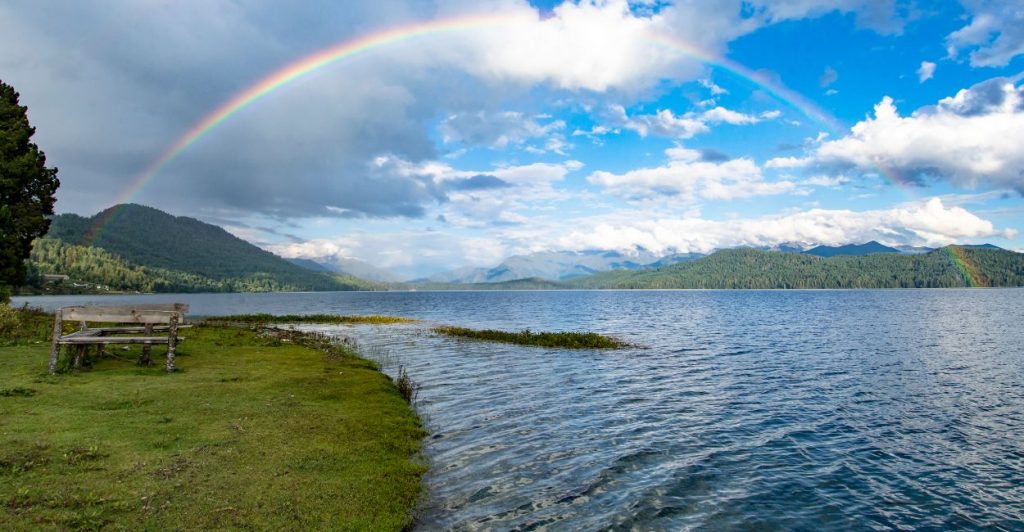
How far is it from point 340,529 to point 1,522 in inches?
239

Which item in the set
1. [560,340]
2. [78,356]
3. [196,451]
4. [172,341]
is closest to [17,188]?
[78,356]

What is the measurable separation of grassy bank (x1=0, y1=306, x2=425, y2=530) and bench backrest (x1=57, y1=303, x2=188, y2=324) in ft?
8.03

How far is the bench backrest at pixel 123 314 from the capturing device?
21.5 meters

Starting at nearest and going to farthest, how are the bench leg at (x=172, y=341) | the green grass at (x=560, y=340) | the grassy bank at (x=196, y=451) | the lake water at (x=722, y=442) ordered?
the grassy bank at (x=196, y=451)
the lake water at (x=722, y=442)
the bench leg at (x=172, y=341)
the green grass at (x=560, y=340)

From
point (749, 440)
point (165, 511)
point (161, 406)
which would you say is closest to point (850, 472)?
point (749, 440)

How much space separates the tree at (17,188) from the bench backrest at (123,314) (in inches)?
1276

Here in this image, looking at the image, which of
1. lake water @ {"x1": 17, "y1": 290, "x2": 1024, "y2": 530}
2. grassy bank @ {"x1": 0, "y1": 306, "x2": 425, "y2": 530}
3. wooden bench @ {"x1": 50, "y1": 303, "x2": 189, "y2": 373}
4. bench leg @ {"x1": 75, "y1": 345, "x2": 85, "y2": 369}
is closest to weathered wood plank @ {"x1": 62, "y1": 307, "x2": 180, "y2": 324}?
wooden bench @ {"x1": 50, "y1": 303, "x2": 189, "y2": 373}

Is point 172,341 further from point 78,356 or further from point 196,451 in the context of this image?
point 196,451

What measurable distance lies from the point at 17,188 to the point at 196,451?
158 ft

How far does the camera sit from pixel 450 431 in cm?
2162

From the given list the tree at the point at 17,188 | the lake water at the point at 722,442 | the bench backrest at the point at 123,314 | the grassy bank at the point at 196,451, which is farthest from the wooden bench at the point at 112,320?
the tree at the point at 17,188

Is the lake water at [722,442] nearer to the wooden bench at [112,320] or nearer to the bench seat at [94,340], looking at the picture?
the wooden bench at [112,320]

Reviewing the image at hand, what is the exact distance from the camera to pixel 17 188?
45.2 meters

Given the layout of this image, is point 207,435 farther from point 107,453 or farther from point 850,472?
point 850,472
